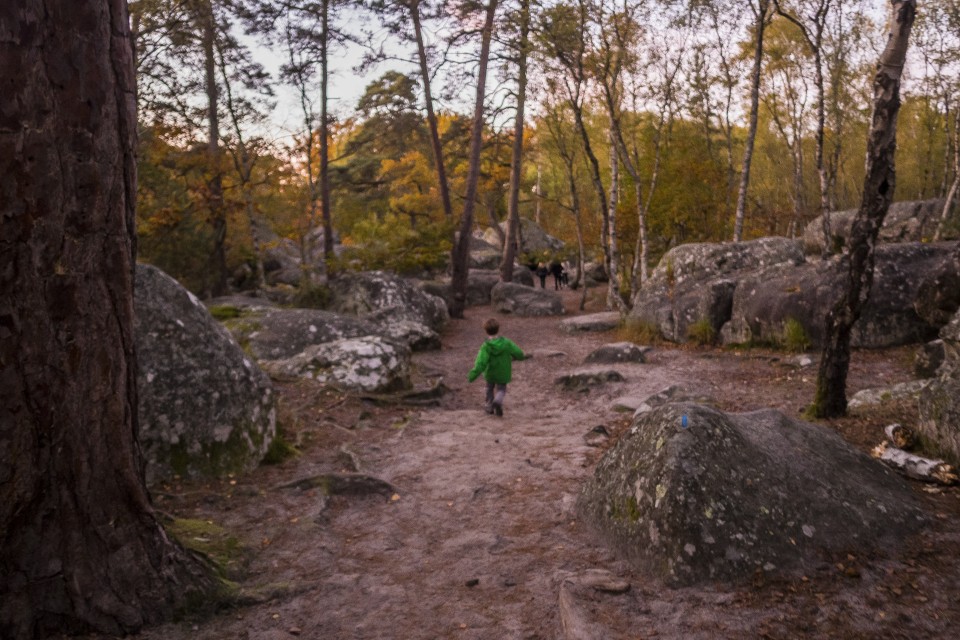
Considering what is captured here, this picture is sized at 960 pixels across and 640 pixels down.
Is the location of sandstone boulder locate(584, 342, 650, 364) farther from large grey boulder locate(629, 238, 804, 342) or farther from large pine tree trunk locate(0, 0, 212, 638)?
large pine tree trunk locate(0, 0, 212, 638)

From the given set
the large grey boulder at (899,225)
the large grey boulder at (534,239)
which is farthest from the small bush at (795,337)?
the large grey boulder at (534,239)

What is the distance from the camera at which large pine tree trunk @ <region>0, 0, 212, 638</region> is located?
3.08 m

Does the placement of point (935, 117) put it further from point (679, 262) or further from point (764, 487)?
point (764, 487)

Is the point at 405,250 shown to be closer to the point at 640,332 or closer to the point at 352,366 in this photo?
the point at 640,332

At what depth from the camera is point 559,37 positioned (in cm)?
1797

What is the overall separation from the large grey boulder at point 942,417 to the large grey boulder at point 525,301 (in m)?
18.3

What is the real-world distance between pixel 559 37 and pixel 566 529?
628 inches

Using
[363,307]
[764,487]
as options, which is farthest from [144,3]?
[764,487]

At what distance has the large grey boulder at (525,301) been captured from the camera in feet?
79.1

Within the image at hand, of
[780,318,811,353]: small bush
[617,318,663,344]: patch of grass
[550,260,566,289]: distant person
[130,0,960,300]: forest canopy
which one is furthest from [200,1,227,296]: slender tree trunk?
[550,260,566,289]: distant person

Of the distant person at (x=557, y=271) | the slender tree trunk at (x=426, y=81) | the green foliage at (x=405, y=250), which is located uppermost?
the slender tree trunk at (x=426, y=81)

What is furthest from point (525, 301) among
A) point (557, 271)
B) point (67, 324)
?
point (67, 324)

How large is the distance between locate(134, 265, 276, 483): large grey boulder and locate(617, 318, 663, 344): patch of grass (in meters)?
11.1

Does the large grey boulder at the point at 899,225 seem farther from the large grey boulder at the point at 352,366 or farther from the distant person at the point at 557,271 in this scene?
the large grey boulder at the point at 352,366
